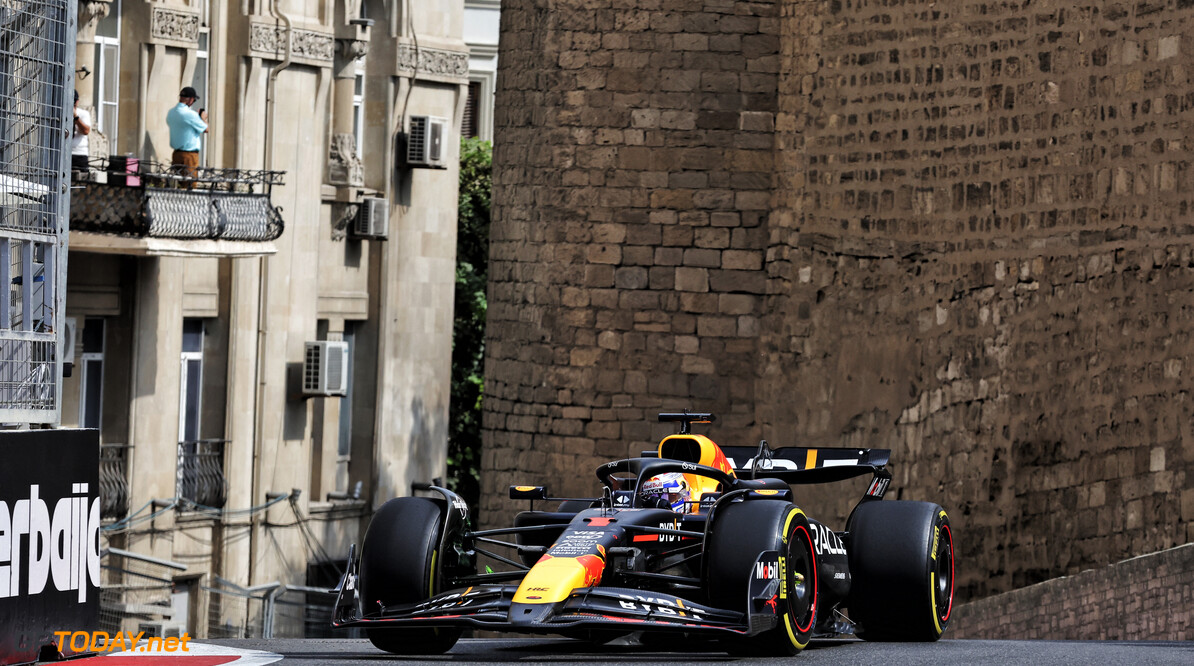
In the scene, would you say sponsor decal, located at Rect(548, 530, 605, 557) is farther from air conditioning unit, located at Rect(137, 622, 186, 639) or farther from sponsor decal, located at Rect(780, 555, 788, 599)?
air conditioning unit, located at Rect(137, 622, 186, 639)

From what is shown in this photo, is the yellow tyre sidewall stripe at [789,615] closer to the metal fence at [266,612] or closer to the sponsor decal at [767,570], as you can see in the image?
the sponsor decal at [767,570]

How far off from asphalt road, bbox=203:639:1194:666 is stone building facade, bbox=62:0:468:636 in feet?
39.5

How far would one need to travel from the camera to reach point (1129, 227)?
14.8 m

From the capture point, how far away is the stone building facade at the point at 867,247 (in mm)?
14906

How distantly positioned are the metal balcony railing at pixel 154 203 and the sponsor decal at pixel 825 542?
1181 centimetres

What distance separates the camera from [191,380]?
25406 millimetres

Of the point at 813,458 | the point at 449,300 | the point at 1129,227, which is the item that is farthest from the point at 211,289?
the point at 813,458

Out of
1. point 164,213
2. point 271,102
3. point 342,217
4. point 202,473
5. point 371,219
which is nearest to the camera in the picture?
point 164,213

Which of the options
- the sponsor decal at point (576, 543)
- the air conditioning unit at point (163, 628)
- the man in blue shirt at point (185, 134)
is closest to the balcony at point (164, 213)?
the man in blue shirt at point (185, 134)

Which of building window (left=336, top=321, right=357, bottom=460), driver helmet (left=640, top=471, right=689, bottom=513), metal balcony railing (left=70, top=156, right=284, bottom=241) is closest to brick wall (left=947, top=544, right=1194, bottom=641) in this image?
driver helmet (left=640, top=471, right=689, bottom=513)

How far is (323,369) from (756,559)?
18.1 meters

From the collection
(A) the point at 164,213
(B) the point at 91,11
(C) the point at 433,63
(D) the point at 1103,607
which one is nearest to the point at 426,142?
(C) the point at 433,63

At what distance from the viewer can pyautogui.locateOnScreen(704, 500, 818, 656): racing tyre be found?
8.70 metres

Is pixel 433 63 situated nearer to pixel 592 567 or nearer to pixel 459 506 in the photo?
pixel 459 506
